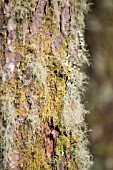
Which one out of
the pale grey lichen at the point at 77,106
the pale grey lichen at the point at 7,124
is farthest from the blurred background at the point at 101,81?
the pale grey lichen at the point at 7,124

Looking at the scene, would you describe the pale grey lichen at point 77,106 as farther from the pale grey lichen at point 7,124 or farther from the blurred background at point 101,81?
the blurred background at point 101,81

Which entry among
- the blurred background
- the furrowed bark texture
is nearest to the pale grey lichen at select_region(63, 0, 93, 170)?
the furrowed bark texture

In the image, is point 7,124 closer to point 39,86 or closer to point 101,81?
point 39,86

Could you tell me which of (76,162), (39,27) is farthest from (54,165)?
(39,27)

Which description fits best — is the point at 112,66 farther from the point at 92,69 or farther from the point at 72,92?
the point at 72,92

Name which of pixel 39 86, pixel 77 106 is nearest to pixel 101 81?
pixel 77 106
